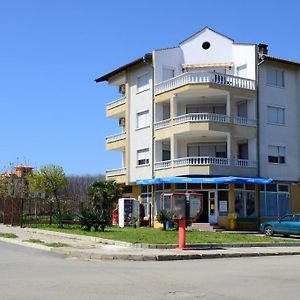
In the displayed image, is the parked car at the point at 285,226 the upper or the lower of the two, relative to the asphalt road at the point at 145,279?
upper

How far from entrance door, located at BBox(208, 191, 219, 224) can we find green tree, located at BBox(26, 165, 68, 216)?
27.7 m

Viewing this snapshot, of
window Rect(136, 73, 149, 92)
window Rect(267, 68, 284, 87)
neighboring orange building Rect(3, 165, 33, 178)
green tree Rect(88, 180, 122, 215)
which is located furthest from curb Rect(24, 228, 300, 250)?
neighboring orange building Rect(3, 165, 33, 178)

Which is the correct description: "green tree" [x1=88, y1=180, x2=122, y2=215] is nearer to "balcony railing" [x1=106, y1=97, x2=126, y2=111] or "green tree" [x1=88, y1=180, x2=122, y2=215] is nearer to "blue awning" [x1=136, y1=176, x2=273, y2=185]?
"blue awning" [x1=136, y1=176, x2=273, y2=185]

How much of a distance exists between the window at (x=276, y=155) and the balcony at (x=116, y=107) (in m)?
13.2

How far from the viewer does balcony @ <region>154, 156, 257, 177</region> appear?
39062mm

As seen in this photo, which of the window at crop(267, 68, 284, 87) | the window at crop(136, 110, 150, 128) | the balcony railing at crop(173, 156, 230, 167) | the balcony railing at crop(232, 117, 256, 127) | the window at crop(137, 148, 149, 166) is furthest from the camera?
the window at crop(136, 110, 150, 128)

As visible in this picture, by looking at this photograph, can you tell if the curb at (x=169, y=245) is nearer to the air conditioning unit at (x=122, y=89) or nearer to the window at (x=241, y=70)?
the window at (x=241, y=70)

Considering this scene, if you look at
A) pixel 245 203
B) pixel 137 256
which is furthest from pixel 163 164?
pixel 137 256

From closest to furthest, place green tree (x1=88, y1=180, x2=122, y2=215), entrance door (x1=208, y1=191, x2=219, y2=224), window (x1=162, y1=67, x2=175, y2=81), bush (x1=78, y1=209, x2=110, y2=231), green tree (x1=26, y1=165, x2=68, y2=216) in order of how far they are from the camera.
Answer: bush (x1=78, y1=209, x2=110, y2=231), entrance door (x1=208, y1=191, x2=219, y2=224), window (x1=162, y1=67, x2=175, y2=81), green tree (x1=88, y1=180, x2=122, y2=215), green tree (x1=26, y1=165, x2=68, y2=216)

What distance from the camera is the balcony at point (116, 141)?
157 feet

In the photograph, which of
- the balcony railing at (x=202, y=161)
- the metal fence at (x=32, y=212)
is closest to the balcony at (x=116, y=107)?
the balcony railing at (x=202, y=161)

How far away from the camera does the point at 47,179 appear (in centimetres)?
6431

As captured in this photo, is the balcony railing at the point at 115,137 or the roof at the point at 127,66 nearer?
the roof at the point at 127,66

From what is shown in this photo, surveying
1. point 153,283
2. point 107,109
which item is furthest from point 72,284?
point 107,109
